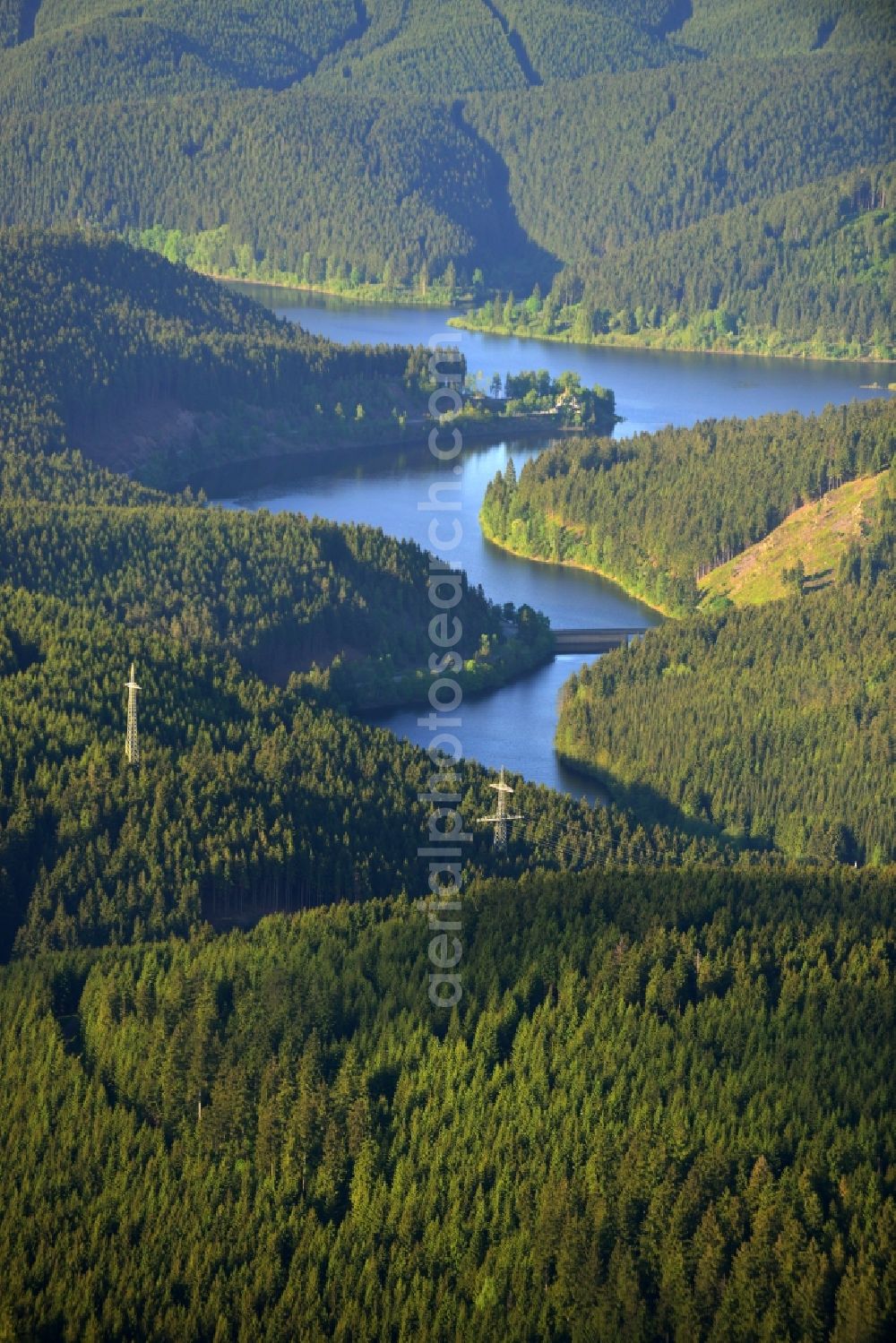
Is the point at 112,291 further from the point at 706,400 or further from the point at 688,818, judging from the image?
the point at 688,818

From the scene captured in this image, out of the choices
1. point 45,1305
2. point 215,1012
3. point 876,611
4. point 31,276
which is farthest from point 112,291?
point 45,1305

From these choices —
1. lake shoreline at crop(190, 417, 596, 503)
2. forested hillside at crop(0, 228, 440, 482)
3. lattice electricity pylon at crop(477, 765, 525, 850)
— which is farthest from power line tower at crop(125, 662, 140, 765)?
lake shoreline at crop(190, 417, 596, 503)

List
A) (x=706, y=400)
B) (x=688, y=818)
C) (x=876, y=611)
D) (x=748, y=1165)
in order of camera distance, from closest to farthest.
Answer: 1. (x=748, y=1165)
2. (x=688, y=818)
3. (x=876, y=611)
4. (x=706, y=400)

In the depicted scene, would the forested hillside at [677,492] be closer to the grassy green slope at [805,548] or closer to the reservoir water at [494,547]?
the grassy green slope at [805,548]

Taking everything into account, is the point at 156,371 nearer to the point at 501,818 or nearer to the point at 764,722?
the point at 764,722

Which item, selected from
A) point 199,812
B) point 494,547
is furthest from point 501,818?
point 494,547

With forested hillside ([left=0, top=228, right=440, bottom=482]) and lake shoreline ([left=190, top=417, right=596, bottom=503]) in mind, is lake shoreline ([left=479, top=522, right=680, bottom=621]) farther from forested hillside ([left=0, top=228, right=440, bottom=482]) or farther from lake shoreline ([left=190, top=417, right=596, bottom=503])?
forested hillside ([left=0, top=228, right=440, bottom=482])
